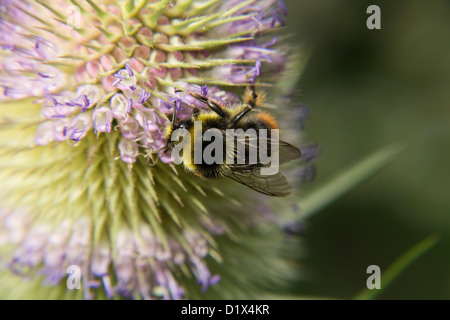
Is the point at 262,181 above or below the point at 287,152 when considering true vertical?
below

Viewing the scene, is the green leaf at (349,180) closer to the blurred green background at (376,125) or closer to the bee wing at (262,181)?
the bee wing at (262,181)

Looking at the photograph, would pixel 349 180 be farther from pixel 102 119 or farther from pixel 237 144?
pixel 102 119

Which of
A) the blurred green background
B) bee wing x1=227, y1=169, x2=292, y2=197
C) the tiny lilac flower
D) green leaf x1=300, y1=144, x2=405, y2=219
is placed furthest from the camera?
the blurred green background

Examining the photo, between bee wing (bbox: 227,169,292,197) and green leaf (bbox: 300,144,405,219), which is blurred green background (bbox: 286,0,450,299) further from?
bee wing (bbox: 227,169,292,197)

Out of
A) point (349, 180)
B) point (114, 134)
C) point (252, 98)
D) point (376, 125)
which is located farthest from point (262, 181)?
point (376, 125)

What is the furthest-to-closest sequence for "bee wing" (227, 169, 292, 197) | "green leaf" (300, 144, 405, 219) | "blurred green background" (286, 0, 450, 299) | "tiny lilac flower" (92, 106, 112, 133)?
"blurred green background" (286, 0, 450, 299) < "green leaf" (300, 144, 405, 219) < "bee wing" (227, 169, 292, 197) < "tiny lilac flower" (92, 106, 112, 133)

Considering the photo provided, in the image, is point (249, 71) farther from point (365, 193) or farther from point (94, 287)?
point (365, 193)

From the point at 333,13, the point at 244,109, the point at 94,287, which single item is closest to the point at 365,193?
the point at 333,13

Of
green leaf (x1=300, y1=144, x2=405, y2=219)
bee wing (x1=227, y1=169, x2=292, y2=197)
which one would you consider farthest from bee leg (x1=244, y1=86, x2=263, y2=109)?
green leaf (x1=300, y1=144, x2=405, y2=219)
